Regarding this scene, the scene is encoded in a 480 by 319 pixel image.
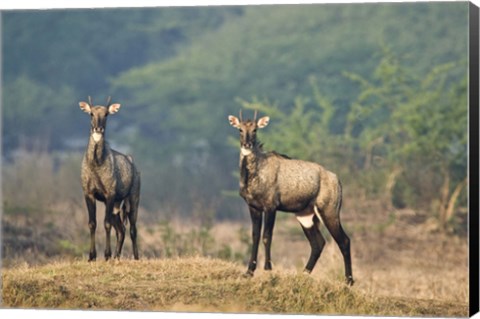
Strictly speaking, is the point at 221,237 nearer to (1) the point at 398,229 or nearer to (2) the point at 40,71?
(1) the point at 398,229

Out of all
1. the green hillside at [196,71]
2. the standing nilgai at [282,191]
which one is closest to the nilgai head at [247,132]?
the standing nilgai at [282,191]

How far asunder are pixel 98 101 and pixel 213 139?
467 cm

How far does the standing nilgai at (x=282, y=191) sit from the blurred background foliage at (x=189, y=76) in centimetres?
1783

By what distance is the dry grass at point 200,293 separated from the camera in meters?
17.9

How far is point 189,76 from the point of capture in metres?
50.8

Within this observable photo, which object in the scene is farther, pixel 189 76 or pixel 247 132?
pixel 189 76

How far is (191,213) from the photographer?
4031 cm

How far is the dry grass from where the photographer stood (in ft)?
58.7

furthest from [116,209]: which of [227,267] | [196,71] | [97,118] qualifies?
[196,71]

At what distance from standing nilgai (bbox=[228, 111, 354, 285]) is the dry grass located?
34 cm

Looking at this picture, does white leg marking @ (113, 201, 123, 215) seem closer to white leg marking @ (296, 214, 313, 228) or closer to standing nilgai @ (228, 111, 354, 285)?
standing nilgai @ (228, 111, 354, 285)

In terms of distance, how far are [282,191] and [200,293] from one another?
162 centimetres

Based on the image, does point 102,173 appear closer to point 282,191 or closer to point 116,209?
point 116,209

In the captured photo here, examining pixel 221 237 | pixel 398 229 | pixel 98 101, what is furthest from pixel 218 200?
pixel 98 101
